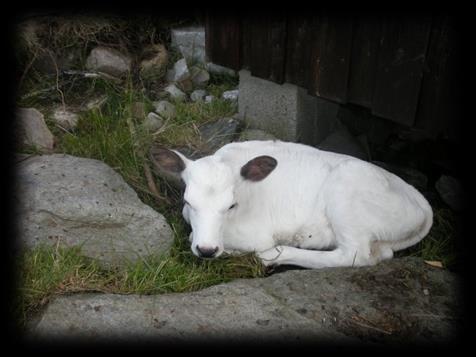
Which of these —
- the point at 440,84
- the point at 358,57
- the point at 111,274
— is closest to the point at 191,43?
the point at 358,57

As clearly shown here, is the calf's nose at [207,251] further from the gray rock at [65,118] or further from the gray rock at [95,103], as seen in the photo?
the gray rock at [95,103]

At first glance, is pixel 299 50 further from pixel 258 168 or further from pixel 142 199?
pixel 142 199

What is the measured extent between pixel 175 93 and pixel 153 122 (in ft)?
3.48

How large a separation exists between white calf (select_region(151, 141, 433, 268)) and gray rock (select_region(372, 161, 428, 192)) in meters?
1.21

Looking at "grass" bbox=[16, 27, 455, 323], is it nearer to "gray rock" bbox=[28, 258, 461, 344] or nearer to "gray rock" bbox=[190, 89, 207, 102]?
"gray rock" bbox=[190, 89, 207, 102]

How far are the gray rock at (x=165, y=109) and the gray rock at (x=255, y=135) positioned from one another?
3.35 ft

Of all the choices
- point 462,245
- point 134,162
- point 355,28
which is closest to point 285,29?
point 355,28

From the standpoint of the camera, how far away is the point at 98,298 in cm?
422

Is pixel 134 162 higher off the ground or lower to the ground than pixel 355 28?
→ lower

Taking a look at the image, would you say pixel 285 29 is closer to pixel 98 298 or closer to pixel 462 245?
pixel 462 245

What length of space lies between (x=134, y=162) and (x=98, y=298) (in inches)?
94.5

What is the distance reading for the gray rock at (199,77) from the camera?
336 inches

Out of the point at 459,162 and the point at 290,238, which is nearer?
the point at 290,238

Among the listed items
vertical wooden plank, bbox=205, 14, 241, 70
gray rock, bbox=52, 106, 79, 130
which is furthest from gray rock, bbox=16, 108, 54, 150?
vertical wooden plank, bbox=205, 14, 241, 70
